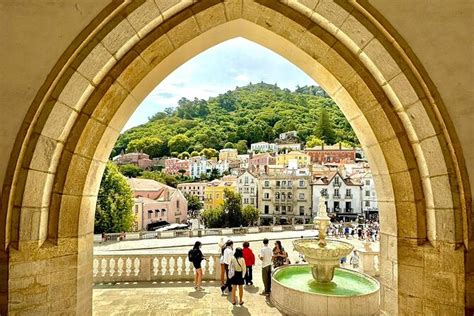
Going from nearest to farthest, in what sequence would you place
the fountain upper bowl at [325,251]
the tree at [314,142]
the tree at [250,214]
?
1. the fountain upper bowl at [325,251]
2. the tree at [250,214]
3. the tree at [314,142]

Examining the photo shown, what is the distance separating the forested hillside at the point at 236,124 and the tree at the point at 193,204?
33799 millimetres

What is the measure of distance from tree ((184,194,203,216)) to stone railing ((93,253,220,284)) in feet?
210

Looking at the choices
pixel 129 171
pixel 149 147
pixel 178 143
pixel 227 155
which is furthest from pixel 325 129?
pixel 129 171

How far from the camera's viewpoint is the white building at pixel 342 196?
55.6 m

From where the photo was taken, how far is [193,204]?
7188 centimetres

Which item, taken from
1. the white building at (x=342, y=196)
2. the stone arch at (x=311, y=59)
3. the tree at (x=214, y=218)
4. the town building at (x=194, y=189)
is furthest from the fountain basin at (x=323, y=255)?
the town building at (x=194, y=189)

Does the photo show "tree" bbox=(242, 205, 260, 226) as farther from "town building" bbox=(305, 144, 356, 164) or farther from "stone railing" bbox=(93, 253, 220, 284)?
"stone railing" bbox=(93, 253, 220, 284)

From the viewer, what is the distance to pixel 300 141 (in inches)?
4195

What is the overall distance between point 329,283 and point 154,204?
4692 centimetres

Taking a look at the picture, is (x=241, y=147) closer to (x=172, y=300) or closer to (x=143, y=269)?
(x=143, y=269)

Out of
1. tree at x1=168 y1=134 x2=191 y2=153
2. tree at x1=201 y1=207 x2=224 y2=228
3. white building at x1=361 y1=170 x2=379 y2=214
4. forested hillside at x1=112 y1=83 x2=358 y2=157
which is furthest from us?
tree at x1=168 y1=134 x2=191 y2=153

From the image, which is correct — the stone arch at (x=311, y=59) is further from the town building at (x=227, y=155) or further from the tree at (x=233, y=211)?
the town building at (x=227, y=155)

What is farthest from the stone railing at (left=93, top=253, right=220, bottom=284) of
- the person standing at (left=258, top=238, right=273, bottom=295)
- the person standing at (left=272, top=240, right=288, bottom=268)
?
the person standing at (left=272, top=240, right=288, bottom=268)

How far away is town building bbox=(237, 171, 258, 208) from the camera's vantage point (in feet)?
200
